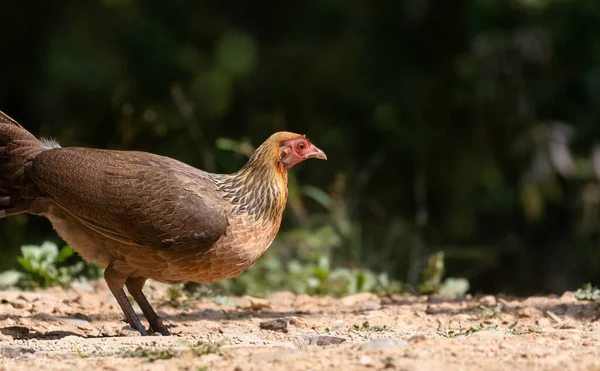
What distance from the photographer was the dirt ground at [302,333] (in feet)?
12.8

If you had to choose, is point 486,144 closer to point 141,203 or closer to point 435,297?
point 435,297

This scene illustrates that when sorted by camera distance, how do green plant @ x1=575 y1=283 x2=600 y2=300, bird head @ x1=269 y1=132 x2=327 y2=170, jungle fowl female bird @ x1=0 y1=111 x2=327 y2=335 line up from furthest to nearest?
green plant @ x1=575 y1=283 x2=600 y2=300 → bird head @ x1=269 y1=132 x2=327 y2=170 → jungle fowl female bird @ x1=0 y1=111 x2=327 y2=335

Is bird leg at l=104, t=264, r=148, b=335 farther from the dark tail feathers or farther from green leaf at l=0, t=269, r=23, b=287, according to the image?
green leaf at l=0, t=269, r=23, b=287

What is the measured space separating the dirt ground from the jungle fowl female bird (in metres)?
0.38

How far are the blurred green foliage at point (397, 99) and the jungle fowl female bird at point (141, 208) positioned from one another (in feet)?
12.2

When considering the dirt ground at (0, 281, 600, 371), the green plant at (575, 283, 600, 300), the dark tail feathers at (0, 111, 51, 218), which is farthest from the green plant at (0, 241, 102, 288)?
the green plant at (575, 283, 600, 300)

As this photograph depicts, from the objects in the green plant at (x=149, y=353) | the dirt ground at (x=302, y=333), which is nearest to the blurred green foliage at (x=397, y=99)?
the dirt ground at (x=302, y=333)

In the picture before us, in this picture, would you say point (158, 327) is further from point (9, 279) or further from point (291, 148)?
point (9, 279)

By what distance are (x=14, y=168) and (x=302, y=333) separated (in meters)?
1.95

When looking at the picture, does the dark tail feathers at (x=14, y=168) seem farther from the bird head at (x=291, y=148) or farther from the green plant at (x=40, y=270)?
the bird head at (x=291, y=148)

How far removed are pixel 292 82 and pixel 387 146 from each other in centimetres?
139

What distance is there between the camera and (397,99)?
1053 centimetres

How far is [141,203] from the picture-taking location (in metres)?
5.12

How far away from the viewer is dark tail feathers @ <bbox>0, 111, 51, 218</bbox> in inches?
214
